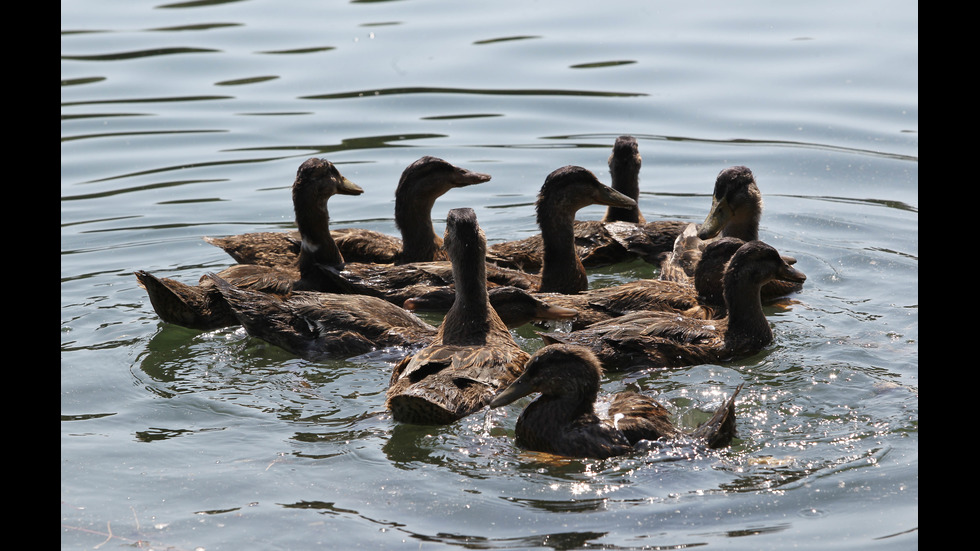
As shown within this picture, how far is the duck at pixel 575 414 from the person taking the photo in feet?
22.6

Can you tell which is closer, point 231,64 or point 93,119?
point 93,119

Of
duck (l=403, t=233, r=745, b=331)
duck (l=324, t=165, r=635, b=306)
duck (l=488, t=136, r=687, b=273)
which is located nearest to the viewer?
duck (l=403, t=233, r=745, b=331)

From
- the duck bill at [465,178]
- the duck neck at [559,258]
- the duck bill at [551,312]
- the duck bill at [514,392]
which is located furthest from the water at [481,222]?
the duck bill at [465,178]

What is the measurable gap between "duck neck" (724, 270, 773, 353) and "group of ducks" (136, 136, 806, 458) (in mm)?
10

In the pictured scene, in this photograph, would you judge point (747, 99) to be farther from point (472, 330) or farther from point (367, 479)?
point (367, 479)

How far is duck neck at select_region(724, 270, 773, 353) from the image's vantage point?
28.6ft

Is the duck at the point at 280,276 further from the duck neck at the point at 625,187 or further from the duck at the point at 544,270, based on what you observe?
the duck neck at the point at 625,187

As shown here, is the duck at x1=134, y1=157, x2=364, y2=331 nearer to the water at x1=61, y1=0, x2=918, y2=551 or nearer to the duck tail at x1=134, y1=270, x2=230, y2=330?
the duck tail at x1=134, y1=270, x2=230, y2=330

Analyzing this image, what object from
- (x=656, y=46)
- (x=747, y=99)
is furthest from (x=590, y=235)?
(x=656, y=46)

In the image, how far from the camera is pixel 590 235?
434 inches

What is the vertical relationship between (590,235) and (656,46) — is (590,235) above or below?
below

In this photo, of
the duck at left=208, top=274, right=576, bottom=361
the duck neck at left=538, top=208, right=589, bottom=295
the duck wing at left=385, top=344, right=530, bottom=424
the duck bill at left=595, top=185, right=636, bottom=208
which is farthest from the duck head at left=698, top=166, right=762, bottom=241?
the duck wing at left=385, top=344, right=530, bottom=424
